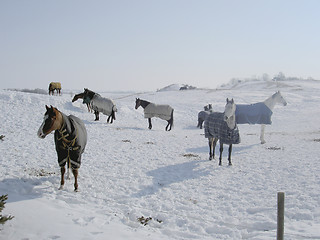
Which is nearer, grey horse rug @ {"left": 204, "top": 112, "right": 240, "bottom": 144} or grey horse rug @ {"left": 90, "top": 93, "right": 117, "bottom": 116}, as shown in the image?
grey horse rug @ {"left": 204, "top": 112, "right": 240, "bottom": 144}

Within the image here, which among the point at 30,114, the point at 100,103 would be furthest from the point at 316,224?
the point at 30,114

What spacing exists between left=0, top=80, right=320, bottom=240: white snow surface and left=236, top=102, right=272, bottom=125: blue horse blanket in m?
1.35

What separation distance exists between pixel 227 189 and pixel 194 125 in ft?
52.3

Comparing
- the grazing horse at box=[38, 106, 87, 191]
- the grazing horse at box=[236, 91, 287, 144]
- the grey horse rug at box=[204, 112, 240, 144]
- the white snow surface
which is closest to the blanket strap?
the grazing horse at box=[38, 106, 87, 191]

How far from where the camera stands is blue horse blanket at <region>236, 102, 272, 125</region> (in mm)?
14000

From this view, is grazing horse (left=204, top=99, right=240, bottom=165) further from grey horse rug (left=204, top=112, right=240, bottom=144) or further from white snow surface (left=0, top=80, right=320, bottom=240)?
white snow surface (left=0, top=80, right=320, bottom=240)

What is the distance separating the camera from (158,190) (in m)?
7.61

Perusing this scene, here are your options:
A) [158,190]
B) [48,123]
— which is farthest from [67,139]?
[158,190]

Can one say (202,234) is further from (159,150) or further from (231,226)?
(159,150)

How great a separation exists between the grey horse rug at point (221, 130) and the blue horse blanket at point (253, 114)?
150 inches

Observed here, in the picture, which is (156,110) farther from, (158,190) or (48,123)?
(48,123)

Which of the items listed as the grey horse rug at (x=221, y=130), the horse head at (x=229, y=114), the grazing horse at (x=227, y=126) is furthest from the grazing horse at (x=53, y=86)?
the horse head at (x=229, y=114)

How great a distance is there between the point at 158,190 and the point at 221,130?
368 cm

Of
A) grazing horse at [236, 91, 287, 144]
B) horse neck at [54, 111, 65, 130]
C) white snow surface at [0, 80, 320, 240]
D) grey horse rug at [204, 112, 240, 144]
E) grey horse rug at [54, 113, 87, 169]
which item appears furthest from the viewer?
grazing horse at [236, 91, 287, 144]
